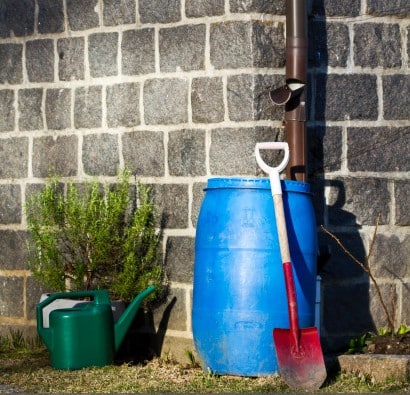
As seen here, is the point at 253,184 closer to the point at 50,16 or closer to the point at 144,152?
the point at 144,152

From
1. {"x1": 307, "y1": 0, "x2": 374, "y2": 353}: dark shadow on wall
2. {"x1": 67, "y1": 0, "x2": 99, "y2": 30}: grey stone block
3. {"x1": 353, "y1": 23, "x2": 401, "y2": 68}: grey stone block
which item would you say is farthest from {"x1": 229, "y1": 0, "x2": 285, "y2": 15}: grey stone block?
{"x1": 67, "y1": 0, "x2": 99, "y2": 30}: grey stone block

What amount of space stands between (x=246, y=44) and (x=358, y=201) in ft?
3.38

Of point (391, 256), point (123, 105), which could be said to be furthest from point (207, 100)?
point (391, 256)

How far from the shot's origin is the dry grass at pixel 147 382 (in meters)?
5.16

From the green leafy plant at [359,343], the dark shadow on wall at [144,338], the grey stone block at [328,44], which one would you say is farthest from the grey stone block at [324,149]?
the dark shadow on wall at [144,338]

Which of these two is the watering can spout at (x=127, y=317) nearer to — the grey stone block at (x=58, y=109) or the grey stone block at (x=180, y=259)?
the grey stone block at (x=180, y=259)

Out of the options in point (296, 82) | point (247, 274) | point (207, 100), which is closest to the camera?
point (247, 274)

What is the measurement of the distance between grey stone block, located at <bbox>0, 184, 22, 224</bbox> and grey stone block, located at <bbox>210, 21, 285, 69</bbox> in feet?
4.95

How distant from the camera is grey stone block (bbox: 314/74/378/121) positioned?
5996mm

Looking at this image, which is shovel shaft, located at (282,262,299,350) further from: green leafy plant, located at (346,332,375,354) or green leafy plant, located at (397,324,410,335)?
green leafy plant, located at (397,324,410,335)

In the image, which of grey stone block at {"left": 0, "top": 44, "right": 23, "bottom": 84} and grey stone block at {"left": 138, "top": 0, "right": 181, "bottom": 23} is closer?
grey stone block at {"left": 138, "top": 0, "right": 181, "bottom": 23}

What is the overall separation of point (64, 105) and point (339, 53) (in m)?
1.58

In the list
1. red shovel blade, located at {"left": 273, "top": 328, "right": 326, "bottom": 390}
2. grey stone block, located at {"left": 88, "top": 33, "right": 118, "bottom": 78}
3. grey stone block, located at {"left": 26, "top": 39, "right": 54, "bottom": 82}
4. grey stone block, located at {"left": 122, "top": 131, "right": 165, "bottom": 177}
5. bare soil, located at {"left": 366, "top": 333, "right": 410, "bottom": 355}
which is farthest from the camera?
grey stone block, located at {"left": 26, "top": 39, "right": 54, "bottom": 82}

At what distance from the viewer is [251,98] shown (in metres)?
5.80
